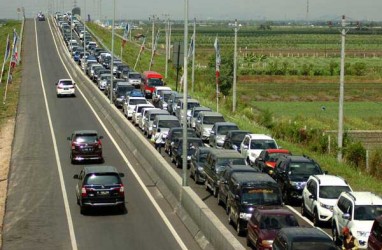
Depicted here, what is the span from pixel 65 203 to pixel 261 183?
7.65 meters

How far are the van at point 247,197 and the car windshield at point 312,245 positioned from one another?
5.25 m

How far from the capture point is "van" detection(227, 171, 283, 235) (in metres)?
24.2

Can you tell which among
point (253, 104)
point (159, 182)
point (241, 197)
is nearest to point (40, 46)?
point (253, 104)

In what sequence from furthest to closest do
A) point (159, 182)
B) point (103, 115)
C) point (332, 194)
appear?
point (103, 115) < point (159, 182) < point (332, 194)

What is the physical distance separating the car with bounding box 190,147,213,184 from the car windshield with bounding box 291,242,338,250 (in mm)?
13643

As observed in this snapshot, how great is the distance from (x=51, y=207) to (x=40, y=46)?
9193 cm

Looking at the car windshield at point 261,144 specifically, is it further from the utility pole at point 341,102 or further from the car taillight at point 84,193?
the car taillight at point 84,193

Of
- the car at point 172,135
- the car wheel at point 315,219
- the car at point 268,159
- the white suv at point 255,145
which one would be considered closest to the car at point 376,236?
the car wheel at point 315,219

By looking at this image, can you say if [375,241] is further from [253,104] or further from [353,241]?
[253,104]

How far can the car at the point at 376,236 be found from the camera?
65.3 feet

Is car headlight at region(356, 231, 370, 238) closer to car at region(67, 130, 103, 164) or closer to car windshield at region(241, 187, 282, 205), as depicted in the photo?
car windshield at region(241, 187, 282, 205)

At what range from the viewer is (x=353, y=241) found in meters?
21.2

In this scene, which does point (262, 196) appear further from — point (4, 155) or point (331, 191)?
point (4, 155)

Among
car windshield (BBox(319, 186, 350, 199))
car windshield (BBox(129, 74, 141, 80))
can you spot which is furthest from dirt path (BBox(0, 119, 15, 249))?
car windshield (BBox(129, 74, 141, 80))
